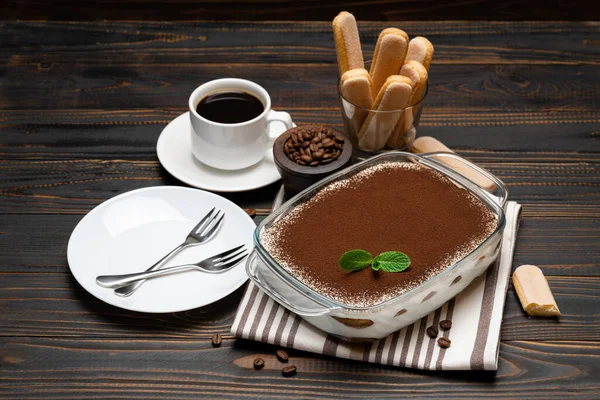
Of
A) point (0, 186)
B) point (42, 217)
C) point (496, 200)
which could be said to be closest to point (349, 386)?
point (496, 200)

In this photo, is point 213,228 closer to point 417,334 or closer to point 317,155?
point 317,155

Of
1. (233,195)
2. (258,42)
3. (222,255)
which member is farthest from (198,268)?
(258,42)

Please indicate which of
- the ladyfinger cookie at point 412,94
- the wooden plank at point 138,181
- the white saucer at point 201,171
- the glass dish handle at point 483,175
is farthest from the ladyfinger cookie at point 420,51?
the white saucer at point 201,171

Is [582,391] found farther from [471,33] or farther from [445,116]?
[471,33]

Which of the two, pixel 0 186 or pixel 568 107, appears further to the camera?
pixel 568 107

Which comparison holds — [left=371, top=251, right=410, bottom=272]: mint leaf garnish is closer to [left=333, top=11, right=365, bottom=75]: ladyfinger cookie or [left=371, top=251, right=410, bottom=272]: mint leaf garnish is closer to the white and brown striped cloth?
the white and brown striped cloth

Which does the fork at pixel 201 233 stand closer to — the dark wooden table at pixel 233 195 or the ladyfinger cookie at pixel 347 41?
the dark wooden table at pixel 233 195
